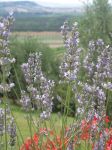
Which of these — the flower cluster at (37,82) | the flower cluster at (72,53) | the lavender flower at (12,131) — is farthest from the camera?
the lavender flower at (12,131)

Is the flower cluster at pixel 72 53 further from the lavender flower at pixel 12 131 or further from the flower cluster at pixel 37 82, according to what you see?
the lavender flower at pixel 12 131

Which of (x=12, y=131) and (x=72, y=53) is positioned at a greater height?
(x=72, y=53)

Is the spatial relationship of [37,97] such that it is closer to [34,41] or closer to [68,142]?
[68,142]

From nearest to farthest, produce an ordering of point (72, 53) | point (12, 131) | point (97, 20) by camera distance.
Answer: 1. point (72, 53)
2. point (12, 131)
3. point (97, 20)

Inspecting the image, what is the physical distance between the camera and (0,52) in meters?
3.04

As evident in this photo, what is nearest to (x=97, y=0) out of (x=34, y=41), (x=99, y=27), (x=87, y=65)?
(x=99, y=27)

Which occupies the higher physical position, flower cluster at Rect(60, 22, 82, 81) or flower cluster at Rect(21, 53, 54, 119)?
flower cluster at Rect(60, 22, 82, 81)

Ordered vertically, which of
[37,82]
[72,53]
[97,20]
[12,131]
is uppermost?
[72,53]

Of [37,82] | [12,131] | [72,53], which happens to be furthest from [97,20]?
[72,53]

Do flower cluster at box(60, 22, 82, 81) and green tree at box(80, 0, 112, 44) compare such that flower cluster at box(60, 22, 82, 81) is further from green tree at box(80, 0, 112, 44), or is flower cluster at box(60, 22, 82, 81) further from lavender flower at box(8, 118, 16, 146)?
green tree at box(80, 0, 112, 44)

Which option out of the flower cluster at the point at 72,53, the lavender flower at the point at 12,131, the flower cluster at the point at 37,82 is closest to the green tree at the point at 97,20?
the flower cluster at the point at 37,82

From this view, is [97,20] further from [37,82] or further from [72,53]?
[72,53]

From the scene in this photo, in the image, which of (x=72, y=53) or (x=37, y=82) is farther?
(x=37, y=82)

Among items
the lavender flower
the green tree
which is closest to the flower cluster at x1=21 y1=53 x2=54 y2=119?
the lavender flower
